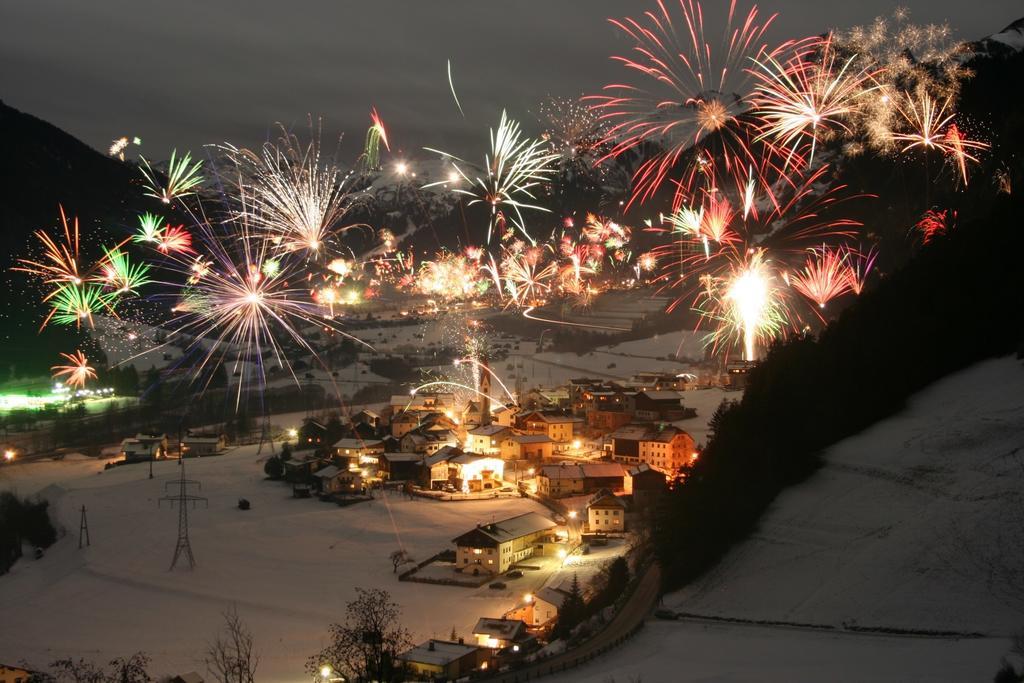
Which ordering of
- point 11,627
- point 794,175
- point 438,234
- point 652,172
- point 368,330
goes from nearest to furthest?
point 11,627, point 794,175, point 368,330, point 652,172, point 438,234

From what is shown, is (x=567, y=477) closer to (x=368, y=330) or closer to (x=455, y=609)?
(x=455, y=609)

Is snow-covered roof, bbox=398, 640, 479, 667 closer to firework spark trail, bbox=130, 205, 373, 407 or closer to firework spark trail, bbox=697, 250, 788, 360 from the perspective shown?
firework spark trail, bbox=697, 250, 788, 360

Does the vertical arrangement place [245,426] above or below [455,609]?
above

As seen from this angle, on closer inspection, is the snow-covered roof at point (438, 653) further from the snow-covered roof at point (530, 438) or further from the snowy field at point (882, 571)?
the snow-covered roof at point (530, 438)

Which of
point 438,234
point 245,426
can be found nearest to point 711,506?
point 245,426

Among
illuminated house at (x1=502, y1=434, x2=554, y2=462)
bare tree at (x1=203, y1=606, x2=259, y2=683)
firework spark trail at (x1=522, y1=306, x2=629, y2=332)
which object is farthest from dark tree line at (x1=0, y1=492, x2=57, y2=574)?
firework spark trail at (x1=522, y1=306, x2=629, y2=332)

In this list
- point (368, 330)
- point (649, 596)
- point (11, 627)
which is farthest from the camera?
point (368, 330)

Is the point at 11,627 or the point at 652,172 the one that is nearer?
the point at 11,627

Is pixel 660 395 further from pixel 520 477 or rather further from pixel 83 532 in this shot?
pixel 83 532
